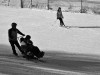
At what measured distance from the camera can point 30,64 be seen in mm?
11414

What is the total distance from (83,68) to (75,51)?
5982 millimetres

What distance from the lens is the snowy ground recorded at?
1889 cm

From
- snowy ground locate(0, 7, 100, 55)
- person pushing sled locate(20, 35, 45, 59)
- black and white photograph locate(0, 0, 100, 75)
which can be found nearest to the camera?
black and white photograph locate(0, 0, 100, 75)

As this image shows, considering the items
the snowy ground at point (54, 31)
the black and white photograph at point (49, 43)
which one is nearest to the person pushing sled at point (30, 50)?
the black and white photograph at point (49, 43)

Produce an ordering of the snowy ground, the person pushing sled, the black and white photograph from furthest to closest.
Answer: the snowy ground, the person pushing sled, the black and white photograph

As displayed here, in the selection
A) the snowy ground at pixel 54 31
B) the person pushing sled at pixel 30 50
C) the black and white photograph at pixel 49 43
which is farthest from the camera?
the snowy ground at pixel 54 31

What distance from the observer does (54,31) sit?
78.4 ft

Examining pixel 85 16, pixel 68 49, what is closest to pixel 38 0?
Result: pixel 85 16

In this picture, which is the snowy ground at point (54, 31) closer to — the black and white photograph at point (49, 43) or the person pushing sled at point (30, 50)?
the black and white photograph at point (49, 43)

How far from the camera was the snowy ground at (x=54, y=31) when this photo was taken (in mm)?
18891

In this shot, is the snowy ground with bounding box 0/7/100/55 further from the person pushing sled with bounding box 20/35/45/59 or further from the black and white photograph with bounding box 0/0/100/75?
the person pushing sled with bounding box 20/35/45/59

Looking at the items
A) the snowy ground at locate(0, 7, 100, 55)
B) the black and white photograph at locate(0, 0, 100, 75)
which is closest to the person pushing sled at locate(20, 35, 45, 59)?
the black and white photograph at locate(0, 0, 100, 75)

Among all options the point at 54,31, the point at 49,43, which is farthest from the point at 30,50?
the point at 54,31

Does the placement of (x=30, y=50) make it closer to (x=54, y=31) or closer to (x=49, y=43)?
(x=49, y=43)
